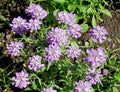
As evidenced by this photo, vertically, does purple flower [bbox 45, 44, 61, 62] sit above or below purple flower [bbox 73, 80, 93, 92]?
above

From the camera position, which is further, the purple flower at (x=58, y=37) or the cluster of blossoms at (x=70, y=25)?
the cluster of blossoms at (x=70, y=25)

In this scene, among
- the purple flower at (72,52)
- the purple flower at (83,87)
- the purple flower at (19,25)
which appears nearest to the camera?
the purple flower at (83,87)

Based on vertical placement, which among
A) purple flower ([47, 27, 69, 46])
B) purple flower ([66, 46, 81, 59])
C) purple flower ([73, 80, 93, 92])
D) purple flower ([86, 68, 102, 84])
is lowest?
purple flower ([73, 80, 93, 92])

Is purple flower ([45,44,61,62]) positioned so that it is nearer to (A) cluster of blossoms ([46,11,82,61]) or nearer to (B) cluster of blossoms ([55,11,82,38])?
(A) cluster of blossoms ([46,11,82,61])

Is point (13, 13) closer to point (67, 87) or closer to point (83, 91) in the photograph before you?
point (67, 87)

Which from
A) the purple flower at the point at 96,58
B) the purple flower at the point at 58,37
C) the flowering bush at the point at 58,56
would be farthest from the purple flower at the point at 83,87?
the purple flower at the point at 58,37

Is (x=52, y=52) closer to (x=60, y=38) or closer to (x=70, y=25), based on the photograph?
(x=60, y=38)

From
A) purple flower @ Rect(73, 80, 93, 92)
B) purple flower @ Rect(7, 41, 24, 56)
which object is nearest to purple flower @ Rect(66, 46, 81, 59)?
purple flower @ Rect(73, 80, 93, 92)

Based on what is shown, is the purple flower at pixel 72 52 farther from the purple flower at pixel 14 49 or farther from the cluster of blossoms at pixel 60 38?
the purple flower at pixel 14 49

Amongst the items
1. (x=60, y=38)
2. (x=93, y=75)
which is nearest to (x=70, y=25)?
(x=60, y=38)

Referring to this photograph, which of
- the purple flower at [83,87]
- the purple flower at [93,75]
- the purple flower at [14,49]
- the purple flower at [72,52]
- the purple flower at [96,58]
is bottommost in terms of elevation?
the purple flower at [83,87]
